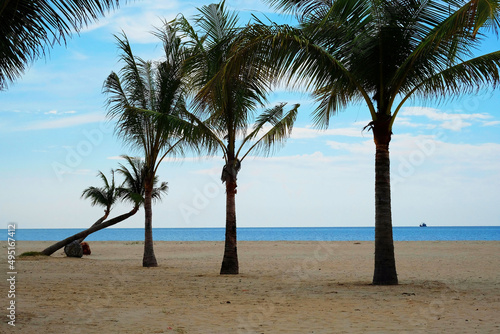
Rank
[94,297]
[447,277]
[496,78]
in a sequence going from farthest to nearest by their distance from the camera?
[447,277] → [496,78] → [94,297]

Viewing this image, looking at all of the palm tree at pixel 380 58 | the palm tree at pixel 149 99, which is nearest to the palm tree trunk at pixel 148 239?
the palm tree at pixel 149 99

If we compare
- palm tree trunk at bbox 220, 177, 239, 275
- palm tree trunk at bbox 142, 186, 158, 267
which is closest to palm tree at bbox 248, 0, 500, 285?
palm tree trunk at bbox 220, 177, 239, 275

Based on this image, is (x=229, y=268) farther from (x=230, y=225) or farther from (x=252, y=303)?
(x=252, y=303)

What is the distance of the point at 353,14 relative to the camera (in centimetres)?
1088

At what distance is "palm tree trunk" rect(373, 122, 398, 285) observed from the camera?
11.3 meters

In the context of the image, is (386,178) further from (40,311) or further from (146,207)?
(146,207)

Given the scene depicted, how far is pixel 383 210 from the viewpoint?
444 inches

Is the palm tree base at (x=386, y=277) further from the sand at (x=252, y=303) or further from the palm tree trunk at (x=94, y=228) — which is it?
the palm tree trunk at (x=94, y=228)

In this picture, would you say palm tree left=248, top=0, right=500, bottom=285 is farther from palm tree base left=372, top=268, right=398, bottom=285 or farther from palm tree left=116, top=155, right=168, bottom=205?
palm tree left=116, top=155, right=168, bottom=205

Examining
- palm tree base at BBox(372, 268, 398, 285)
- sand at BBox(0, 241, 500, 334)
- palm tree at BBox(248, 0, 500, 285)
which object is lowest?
sand at BBox(0, 241, 500, 334)

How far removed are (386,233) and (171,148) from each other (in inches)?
369

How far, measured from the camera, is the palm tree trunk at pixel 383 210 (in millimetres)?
11266

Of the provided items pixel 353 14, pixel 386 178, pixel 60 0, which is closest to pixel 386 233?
pixel 386 178

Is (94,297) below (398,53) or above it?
below
